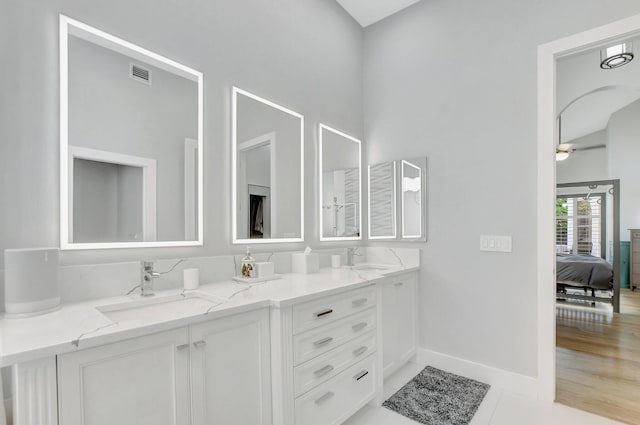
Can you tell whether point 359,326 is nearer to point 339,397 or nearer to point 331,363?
point 331,363

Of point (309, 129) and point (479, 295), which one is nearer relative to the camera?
point (479, 295)

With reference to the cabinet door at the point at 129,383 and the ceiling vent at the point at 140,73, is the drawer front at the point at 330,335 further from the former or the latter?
the ceiling vent at the point at 140,73

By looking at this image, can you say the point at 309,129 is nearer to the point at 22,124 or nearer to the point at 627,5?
the point at 22,124

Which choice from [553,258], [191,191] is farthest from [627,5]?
[191,191]

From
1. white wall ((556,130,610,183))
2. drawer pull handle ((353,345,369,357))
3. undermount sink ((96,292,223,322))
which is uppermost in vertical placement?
white wall ((556,130,610,183))

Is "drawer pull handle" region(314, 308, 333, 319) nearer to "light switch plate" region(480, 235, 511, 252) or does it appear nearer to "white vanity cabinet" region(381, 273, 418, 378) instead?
"white vanity cabinet" region(381, 273, 418, 378)

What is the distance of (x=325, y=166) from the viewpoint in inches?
108

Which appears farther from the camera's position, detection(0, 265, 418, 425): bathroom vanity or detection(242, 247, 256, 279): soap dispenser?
detection(242, 247, 256, 279): soap dispenser

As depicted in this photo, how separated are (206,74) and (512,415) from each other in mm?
2891

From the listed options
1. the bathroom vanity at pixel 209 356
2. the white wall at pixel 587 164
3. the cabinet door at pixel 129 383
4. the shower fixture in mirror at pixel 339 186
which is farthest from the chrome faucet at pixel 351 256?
the white wall at pixel 587 164

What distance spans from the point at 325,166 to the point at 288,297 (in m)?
1.57

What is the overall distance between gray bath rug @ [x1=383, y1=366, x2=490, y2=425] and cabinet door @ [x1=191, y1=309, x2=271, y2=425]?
3.48 ft

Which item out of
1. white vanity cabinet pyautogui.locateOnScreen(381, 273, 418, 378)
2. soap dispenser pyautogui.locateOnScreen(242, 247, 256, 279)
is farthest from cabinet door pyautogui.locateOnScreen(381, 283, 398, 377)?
soap dispenser pyautogui.locateOnScreen(242, 247, 256, 279)

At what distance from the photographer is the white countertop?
831 millimetres
